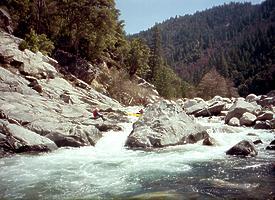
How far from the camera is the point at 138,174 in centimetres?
1188

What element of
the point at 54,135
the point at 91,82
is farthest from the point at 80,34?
the point at 54,135

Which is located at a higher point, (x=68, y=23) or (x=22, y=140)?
(x=68, y=23)

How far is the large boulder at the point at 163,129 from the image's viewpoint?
56.6ft

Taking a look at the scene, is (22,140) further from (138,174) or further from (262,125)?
(262,125)

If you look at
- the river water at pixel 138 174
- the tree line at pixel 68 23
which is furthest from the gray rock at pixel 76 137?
the tree line at pixel 68 23

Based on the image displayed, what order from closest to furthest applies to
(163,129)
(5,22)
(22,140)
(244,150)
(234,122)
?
(244,150) < (22,140) < (163,129) < (234,122) < (5,22)

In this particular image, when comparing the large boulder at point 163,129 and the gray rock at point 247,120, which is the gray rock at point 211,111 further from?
the large boulder at point 163,129

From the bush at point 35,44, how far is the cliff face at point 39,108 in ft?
→ 2.02

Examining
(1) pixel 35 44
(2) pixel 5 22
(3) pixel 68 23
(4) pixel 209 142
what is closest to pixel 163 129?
(4) pixel 209 142

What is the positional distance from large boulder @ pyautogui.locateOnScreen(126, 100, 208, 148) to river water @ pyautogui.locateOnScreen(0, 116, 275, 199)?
73cm

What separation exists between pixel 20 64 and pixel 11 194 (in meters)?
20.9

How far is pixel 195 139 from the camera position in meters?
18.2

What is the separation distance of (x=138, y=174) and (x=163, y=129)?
612 centimetres

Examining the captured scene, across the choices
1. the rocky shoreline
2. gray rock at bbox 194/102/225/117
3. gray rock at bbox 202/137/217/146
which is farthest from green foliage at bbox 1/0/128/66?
gray rock at bbox 202/137/217/146
